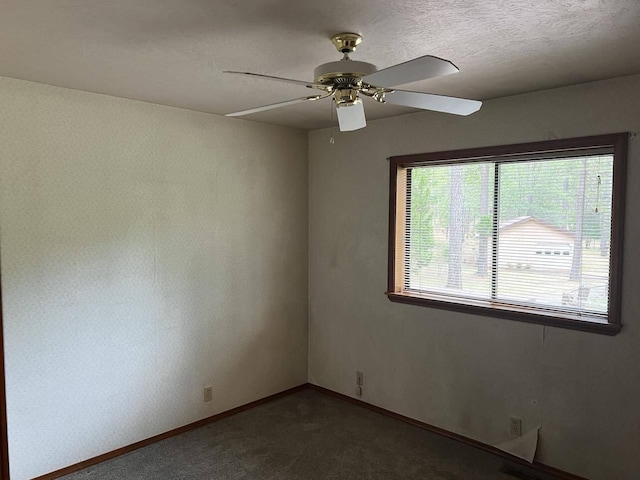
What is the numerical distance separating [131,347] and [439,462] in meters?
2.21

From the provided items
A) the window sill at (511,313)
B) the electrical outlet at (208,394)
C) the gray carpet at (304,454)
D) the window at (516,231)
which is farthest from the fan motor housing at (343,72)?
the electrical outlet at (208,394)

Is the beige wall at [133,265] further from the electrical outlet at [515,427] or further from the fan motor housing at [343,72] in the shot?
the electrical outlet at [515,427]

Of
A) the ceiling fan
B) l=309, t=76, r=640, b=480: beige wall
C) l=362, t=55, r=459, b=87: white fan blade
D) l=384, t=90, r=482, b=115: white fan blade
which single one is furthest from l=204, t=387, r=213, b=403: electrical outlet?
l=362, t=55, r=459, b=87: white fan blade

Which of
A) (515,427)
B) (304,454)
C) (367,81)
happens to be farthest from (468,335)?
(367,81)

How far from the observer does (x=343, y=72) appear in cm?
175

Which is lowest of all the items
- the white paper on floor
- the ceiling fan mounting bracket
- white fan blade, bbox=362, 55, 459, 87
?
the white paper on floor

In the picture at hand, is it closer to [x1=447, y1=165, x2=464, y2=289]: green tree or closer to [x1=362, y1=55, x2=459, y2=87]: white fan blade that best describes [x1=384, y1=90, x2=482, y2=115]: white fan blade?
[x1=362, y1=55, x2=459, y2=87]: white fan blade

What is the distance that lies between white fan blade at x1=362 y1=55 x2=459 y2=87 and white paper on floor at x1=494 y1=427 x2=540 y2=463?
2467mm

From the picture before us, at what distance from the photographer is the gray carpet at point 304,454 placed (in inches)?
114

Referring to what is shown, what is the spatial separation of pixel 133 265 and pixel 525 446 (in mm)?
2862

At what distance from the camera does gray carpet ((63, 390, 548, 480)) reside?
2889mm

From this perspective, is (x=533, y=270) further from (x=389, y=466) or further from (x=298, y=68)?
(x=298, y=68)

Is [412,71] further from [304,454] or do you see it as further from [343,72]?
[304,454]

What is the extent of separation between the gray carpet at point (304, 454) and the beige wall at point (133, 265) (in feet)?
0.75
